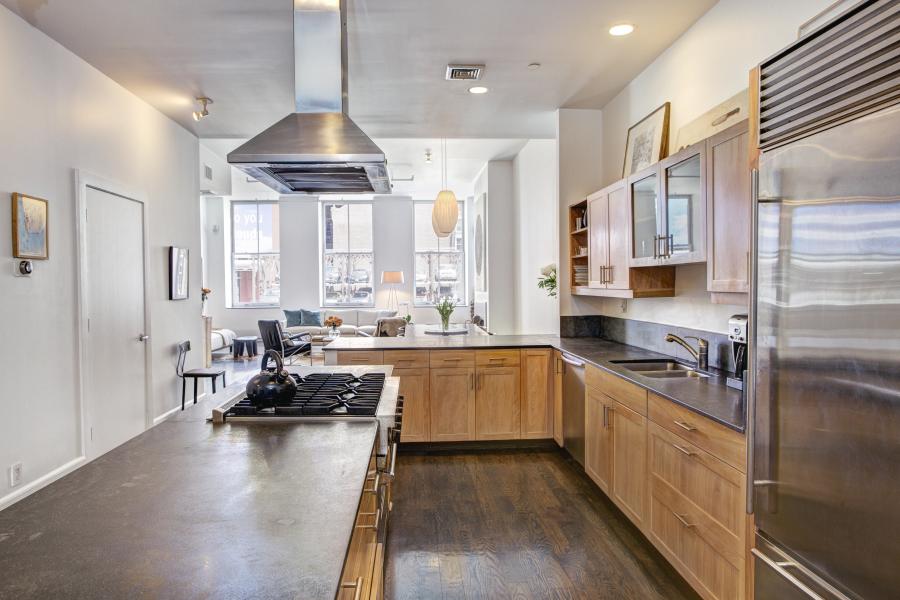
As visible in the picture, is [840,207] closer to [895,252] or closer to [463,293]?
[895,252]

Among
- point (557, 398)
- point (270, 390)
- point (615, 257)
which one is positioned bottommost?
point (557, 398)

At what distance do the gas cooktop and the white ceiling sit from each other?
6.40 feet

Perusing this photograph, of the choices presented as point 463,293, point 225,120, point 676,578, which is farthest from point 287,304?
point 676,578

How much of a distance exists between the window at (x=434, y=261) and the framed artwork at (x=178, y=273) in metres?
6.83

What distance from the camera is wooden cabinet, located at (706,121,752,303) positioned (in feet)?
7.13

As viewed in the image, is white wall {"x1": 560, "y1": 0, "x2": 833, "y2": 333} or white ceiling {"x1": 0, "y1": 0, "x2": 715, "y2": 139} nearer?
white wall {"x1": 560, "y1": 0, "x2": 833, "y2": 333}

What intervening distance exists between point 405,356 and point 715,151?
2.64 meters

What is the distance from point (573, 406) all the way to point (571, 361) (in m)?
0.33

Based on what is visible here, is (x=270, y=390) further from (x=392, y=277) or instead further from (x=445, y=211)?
(x=392, y=277)

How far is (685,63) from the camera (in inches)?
125

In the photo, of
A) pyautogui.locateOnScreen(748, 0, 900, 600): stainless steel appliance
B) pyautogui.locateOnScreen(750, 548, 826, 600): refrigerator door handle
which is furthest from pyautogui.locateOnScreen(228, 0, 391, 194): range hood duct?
pyautogui.locateOnScreen(750, 548, 826, 600): refrigerator door handle

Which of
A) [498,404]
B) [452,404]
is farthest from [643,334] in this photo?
[452,404]

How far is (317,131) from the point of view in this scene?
2580 millimetres

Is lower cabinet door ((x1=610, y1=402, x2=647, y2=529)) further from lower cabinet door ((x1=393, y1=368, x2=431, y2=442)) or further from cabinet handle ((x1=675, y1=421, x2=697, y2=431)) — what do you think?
lower cabinet door ((x1=393, y1=368, x2=431, y2=442))
